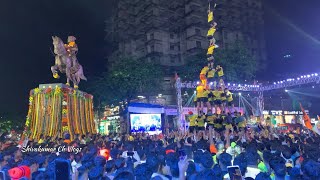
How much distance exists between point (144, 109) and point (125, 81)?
27.3ft

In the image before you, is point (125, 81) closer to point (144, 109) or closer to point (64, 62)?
point (144, 109)

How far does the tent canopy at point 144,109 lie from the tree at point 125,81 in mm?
7376

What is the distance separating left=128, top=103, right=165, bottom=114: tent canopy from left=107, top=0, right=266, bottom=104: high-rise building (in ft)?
61.9

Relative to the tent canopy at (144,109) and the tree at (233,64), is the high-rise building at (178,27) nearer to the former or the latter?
the tree at (233,64)

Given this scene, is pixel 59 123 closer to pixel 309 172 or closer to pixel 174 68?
pixel 309 172

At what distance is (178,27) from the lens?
54.0 metres

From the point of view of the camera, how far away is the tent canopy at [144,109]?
2764 centimetres

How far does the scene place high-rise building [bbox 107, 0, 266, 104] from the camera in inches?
2037

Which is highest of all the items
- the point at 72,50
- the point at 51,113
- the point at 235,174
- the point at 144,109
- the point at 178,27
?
the point at 178,27

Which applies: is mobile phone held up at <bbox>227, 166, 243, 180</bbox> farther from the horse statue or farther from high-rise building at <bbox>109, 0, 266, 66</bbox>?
high-rise building at <bbox>109, 0, 266, 66</bbox>

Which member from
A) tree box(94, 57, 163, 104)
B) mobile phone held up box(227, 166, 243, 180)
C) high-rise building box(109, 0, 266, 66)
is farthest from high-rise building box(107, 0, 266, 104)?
mobile phone held up box(227, 166, 243, 180)

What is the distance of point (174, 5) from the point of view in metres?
53.7

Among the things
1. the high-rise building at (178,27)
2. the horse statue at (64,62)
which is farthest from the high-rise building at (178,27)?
the horse statue at (64,62)

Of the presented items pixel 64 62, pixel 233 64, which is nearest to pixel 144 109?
pixel 64 62
